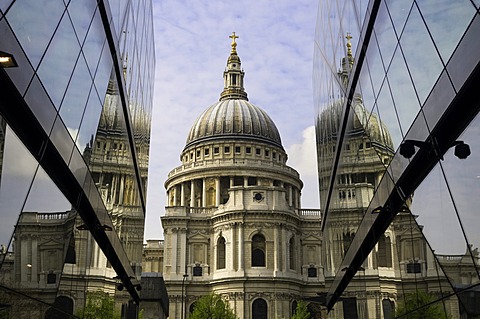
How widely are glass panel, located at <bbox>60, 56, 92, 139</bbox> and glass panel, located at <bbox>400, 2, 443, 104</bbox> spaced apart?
21.1 feet

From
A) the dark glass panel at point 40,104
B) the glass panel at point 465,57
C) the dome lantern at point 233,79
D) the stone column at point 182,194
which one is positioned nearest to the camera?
the glass panel at point 465,57

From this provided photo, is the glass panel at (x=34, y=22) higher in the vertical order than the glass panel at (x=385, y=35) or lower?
lower

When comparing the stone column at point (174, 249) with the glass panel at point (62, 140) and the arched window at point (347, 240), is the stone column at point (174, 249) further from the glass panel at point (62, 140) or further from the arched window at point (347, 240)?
the glass panel at point (62, 140)

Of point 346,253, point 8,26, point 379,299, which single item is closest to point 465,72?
point 8,26

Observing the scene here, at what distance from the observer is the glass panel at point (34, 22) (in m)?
8.16

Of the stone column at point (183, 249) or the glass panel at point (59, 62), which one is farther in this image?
the stone column at point (183, 249)

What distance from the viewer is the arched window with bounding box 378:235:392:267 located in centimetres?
1581

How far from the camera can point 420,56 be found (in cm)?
1022

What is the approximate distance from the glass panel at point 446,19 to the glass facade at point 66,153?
19.2 ft

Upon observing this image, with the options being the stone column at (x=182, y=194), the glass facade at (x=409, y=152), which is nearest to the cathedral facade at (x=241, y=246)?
the stone column at (x=182, y=194)

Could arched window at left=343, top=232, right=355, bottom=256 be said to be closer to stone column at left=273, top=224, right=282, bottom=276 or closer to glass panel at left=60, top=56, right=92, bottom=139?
glass panel at left=60, top=56, right=92, bottom=139

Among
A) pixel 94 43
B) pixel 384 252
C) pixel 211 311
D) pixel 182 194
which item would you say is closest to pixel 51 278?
pixel 94 43

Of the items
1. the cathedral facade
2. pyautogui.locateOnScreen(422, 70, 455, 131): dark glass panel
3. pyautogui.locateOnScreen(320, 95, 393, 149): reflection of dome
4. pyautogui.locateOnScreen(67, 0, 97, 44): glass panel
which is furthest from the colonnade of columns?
pyautogui.locateOnScreen(422, 70, 455, 131): dark glass panel

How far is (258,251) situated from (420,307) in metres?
62.5
